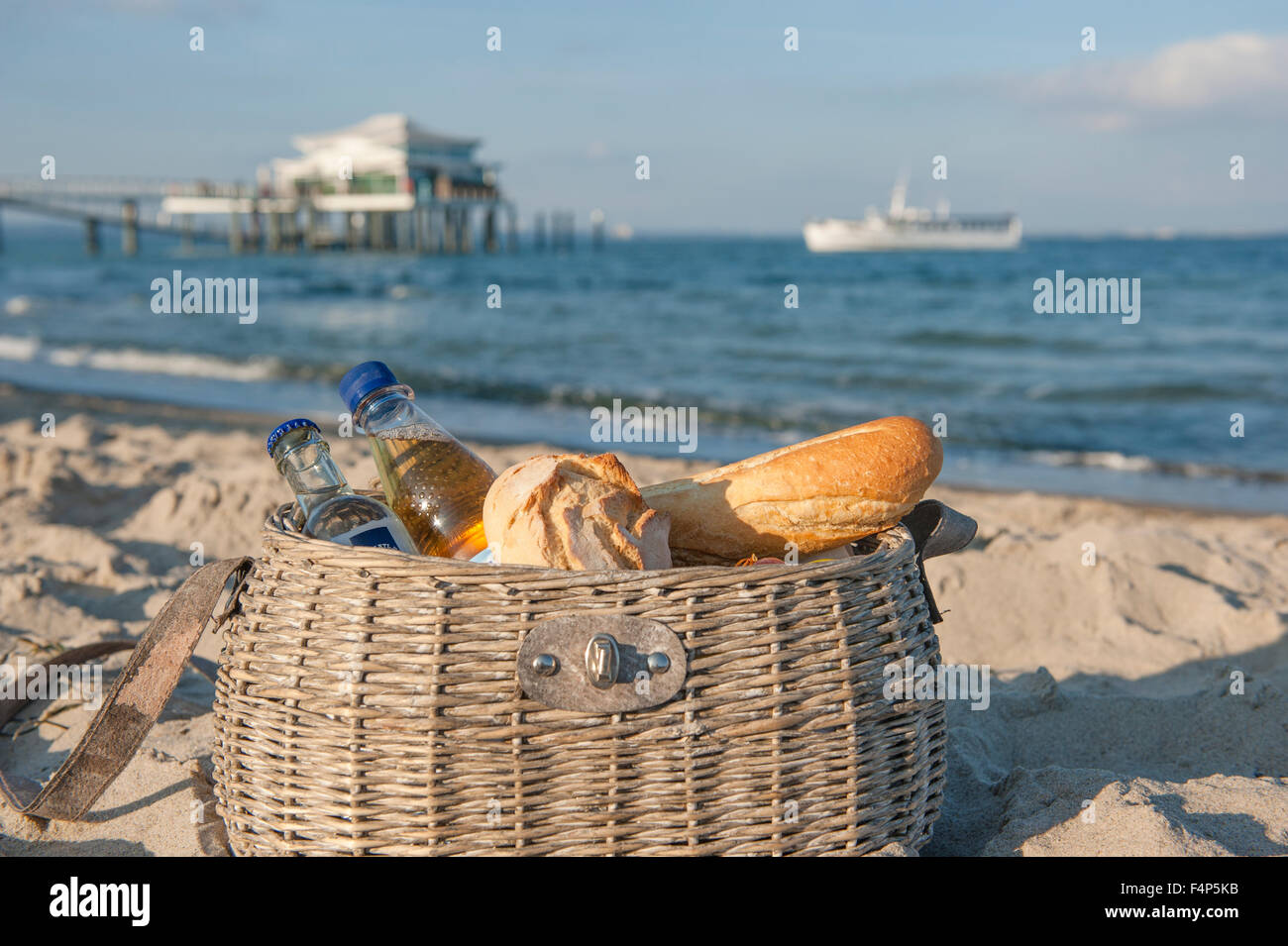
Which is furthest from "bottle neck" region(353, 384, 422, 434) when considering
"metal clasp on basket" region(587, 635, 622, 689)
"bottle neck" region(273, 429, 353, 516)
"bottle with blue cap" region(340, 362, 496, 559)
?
"metal clasp on basket" region(587, 635, 622, 689)

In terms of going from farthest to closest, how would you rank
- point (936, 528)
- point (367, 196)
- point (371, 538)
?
1. point (367, 196)
2. point (936, 528)
3. point (371, 538)

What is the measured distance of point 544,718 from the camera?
1554mm

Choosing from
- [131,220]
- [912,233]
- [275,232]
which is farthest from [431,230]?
[912,233]

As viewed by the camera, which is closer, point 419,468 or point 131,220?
point 419,468

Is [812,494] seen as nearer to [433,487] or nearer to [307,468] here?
[433,487]

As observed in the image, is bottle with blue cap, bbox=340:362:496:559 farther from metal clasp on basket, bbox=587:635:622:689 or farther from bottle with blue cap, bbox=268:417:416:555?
metal clasp on basket, bbox=587:635:622:689

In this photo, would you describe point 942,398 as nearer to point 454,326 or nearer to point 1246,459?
point 1246,459

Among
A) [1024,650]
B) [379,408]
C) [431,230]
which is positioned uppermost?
[431,230]

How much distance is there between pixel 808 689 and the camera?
1630 millimetres

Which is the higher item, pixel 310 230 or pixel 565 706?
pixel 310 230

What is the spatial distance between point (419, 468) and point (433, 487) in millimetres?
45

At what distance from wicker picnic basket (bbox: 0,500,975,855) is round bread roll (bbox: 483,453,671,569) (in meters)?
0.11
